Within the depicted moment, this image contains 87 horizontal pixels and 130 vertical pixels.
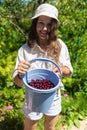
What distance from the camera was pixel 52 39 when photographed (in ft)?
9.78

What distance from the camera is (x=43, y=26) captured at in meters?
2.88

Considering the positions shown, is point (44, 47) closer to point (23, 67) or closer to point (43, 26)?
point (43, 26)

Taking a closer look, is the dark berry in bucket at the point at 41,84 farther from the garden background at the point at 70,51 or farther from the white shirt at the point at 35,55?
the garden background at the point at 70,51

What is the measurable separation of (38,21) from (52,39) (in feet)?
0.67

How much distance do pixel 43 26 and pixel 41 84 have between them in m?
0.51

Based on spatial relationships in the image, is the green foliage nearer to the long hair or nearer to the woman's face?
the long hair

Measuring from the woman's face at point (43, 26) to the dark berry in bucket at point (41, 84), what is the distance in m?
0.40

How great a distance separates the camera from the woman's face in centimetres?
288

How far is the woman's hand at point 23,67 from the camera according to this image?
2.69 m

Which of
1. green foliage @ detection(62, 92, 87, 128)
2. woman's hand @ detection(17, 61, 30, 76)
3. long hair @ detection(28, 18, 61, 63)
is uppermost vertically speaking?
long hair @ detection(28, 18, 61, 63)

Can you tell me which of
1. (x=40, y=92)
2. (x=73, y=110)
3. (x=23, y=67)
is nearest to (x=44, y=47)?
(x=23, y=67)

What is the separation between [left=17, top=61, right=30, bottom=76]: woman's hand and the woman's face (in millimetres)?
338

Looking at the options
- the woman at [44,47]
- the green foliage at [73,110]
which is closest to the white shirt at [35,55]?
the woman at [44,47]

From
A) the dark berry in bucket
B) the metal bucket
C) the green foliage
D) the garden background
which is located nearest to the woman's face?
the metal bucket
